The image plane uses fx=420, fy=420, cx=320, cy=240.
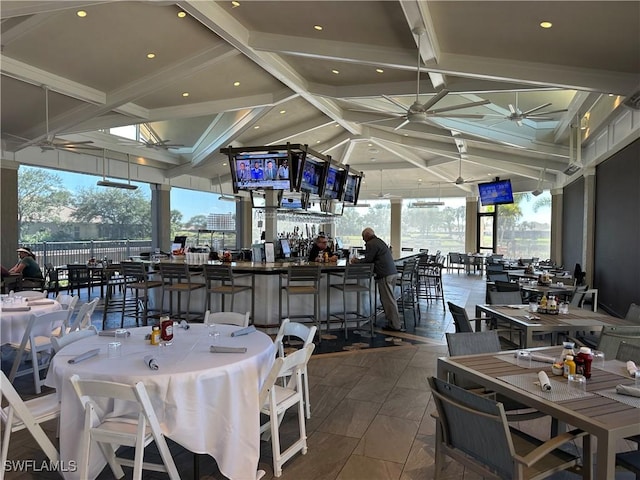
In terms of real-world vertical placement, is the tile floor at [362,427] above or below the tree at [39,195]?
below

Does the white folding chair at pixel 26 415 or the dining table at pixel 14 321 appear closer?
the white folding chair at pixel 26 415

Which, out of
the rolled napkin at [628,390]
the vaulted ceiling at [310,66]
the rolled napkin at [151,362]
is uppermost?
the vaulted ceiling at [310,66]

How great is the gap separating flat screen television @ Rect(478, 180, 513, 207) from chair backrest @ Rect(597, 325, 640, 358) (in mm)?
10777

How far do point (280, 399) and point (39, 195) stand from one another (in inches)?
430

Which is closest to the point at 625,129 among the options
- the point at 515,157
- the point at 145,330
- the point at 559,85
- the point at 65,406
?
the point at 559,85

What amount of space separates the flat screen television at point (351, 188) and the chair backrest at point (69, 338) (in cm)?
723

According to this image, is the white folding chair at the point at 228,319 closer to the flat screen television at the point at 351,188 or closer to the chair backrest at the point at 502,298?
the chair backrest at the point at 502,298

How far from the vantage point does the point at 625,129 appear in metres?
6.73

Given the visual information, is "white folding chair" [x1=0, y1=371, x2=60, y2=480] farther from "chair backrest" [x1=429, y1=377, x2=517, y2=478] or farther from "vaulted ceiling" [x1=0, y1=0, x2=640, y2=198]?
"vaulted ceiling" [x1=0, y1=0, x2=640, y2=198]

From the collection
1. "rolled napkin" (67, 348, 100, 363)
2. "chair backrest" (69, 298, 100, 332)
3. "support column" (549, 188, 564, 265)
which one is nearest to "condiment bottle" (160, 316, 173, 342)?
"rolled napkin" (67, 348, 100, 363)

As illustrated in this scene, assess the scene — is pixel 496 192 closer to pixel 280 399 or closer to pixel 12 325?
pixel 280 399

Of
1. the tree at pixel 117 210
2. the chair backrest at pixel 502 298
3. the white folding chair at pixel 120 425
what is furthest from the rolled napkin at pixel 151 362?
the tree at pixel 117 210

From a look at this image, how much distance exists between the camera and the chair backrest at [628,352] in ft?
9.72

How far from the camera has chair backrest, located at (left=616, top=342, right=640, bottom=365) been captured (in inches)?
117
